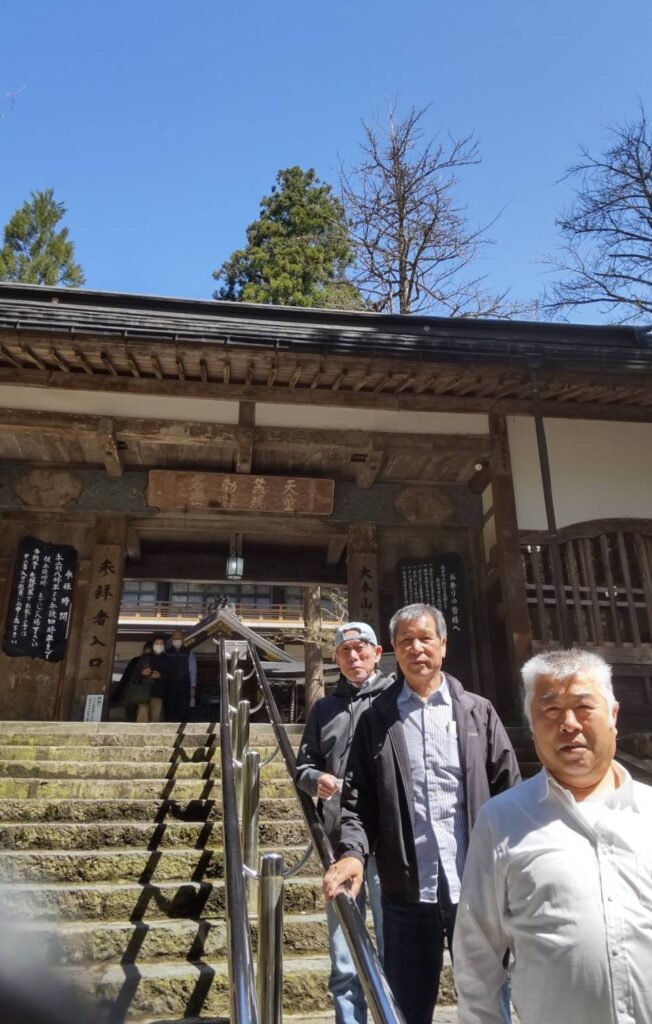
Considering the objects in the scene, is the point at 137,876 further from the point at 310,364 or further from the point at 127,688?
the point at 127,688

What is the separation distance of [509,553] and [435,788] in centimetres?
556

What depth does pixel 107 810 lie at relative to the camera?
4355 mm

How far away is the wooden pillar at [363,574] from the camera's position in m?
8.59

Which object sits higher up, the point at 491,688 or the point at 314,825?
the point at 491,688

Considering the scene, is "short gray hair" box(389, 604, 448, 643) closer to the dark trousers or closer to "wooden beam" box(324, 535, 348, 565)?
the dark trousers

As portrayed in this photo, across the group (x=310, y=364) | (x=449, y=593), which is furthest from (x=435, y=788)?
(x=449, y=593)

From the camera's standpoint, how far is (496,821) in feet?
5.67

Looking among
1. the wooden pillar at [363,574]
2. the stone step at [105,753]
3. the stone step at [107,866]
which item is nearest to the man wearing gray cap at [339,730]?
the stone step at [107,866]

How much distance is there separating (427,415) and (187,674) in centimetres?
465

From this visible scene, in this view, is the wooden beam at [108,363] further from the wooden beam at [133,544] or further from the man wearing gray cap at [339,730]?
the man wearing gray cap at [339,730]

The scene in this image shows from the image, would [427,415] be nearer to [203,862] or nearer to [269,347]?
[269,347]

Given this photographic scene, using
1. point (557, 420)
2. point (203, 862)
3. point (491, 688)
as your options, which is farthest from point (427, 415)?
point (203, 862)

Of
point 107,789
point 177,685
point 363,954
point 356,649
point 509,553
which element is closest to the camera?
point 363,954

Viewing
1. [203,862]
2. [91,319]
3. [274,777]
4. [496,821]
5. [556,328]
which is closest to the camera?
[496,821]
